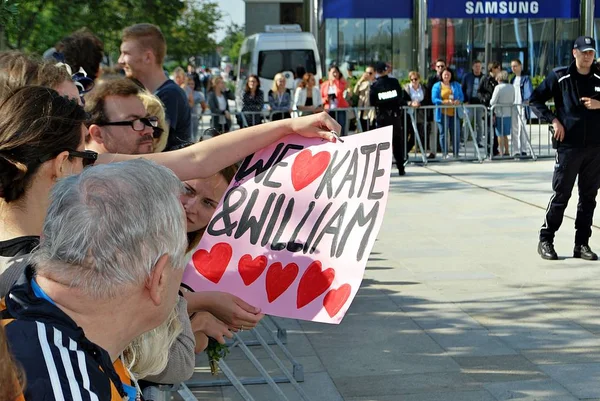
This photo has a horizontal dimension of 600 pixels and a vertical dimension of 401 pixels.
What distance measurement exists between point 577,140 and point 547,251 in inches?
42.2

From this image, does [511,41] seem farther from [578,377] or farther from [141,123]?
[141,123]

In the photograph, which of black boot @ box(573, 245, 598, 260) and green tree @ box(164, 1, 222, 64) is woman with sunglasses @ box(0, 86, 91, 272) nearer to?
black boot @ box(573, 245, 598, 260)

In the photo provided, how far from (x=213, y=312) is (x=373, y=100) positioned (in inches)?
533

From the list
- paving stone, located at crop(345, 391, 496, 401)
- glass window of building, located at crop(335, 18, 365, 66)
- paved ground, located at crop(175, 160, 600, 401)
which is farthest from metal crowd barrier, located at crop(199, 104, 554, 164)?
glass window of building, located at crop(335, 18, 365, 66)

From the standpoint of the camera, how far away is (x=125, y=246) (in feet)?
6.77

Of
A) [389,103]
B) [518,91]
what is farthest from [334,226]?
[518,91]

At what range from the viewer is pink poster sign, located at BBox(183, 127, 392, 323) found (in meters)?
3.24

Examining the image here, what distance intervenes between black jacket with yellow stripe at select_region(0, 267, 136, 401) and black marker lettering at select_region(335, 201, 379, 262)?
1218 mm

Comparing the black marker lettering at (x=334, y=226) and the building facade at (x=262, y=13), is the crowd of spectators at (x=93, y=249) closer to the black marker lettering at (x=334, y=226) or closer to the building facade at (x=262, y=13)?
the black marker lettering at (x=334, y=226)

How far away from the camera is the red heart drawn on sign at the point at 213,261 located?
354 centimetres

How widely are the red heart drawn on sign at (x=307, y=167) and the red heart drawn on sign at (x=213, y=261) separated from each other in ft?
1.08

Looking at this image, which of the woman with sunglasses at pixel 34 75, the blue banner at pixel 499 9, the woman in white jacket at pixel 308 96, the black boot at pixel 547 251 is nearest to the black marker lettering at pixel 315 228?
the woman with sunglasses at pixel 34 75

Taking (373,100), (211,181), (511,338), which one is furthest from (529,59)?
(211,181)

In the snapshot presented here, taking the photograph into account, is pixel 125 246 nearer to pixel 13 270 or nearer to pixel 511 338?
pixel 13 270
